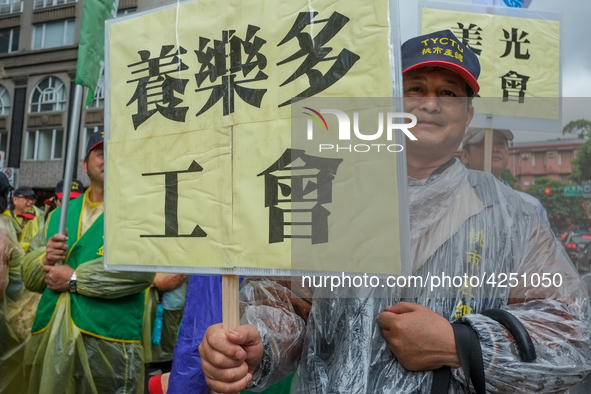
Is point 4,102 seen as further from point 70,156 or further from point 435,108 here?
point 435,108

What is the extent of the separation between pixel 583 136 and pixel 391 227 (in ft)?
6.66

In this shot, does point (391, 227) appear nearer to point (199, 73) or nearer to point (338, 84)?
point (338, 84)

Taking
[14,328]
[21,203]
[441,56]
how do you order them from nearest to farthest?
[441,56]
[14,328]
[21,203]

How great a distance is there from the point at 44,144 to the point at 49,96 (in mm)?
1747

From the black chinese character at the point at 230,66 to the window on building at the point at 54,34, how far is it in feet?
41.6

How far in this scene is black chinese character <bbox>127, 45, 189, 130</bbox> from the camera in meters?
1.49

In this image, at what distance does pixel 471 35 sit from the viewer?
2.75m

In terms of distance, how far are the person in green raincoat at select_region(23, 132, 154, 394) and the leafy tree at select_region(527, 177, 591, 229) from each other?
2160mm

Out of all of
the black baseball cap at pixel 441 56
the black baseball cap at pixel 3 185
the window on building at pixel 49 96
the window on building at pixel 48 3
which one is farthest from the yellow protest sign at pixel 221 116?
the window on building at pixel 49 96

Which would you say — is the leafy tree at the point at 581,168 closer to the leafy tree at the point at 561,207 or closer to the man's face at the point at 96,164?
the leafy tree at the point at 561,207

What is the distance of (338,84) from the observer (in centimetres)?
123

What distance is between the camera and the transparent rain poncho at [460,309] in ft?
3.91

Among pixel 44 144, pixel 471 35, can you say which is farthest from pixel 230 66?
pixel 44 144

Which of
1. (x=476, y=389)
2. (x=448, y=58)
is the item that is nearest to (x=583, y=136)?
(x=448, y=58)
